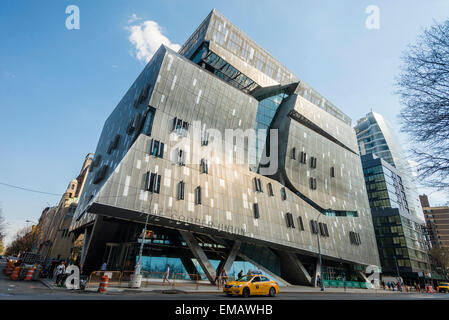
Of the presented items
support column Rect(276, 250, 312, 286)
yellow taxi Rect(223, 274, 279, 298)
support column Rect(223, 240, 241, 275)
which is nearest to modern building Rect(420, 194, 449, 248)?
support column Rect(276, 250, 312, 286)

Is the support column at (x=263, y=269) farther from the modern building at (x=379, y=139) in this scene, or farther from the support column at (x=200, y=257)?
the modern building at (x=379, y=139)

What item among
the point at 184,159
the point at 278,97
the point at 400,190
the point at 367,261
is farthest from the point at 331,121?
the point at 400,190

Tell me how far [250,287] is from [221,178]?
1674cm

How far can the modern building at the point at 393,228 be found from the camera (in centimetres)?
6788

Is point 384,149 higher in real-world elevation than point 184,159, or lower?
higher

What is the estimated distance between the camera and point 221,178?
3142cm

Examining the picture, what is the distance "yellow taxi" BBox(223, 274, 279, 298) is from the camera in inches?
613

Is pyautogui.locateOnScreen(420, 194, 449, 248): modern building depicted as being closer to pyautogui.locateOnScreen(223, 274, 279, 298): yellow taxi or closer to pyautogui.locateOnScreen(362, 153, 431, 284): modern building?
pyautogui.locateOnScreen(362, 153, 431, 284): modern building

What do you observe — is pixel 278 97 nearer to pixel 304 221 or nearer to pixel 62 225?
pixel 304 221

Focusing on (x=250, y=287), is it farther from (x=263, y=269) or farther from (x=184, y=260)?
(x=263, y=269)

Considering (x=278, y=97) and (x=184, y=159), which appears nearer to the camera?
(x=184, y=159)

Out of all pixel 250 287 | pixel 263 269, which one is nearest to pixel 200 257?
pixel 263 269

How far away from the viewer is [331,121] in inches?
2105
